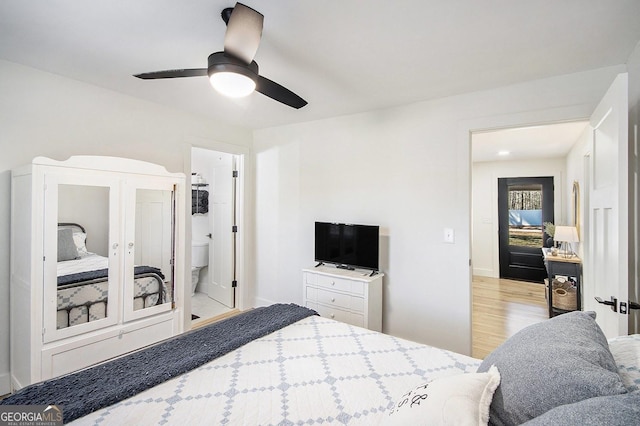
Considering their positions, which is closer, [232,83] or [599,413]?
[599,413]

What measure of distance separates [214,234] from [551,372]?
407 cm

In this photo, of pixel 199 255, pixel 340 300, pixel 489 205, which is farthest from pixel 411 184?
pixel 489 205

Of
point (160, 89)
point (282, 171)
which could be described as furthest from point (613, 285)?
point (160, 89)

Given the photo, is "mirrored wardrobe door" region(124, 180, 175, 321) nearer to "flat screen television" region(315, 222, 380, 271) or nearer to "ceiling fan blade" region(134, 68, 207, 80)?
"ceiling fan blade" region(134, 68, 207, 80)

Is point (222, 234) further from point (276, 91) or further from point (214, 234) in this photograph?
point (276, 91)

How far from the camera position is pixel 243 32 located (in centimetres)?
140

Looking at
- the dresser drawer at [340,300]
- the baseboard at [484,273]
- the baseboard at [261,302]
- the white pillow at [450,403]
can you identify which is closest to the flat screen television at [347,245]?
the dresser drawer at [340,300]

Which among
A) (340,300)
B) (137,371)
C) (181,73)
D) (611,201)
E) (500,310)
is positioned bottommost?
(500,310)

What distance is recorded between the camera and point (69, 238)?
7.00 ft

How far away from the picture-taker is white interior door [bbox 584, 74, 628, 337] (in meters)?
1.41

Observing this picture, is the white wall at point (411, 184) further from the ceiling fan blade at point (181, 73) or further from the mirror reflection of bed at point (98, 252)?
the ceiling fan blade at point (181, 73)

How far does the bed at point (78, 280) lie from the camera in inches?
82.4

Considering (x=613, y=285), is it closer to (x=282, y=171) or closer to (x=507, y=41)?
(x=507, y=41)

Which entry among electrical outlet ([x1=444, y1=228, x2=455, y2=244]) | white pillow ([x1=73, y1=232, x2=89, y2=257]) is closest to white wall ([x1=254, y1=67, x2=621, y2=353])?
electrical outlet ([x1=444, y1=228, x2=455, y2=244])
